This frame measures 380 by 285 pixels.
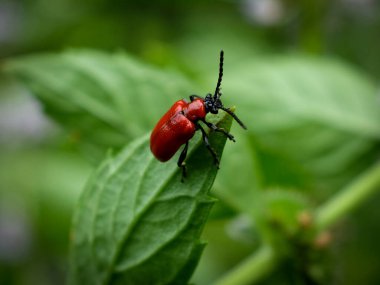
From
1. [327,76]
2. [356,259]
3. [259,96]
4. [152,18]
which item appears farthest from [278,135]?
[152,18]

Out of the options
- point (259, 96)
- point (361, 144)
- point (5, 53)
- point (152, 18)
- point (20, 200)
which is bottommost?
point (361, 144)

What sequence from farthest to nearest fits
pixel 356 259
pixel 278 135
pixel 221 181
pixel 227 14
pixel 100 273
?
pixel 227 14 < pixel 356 259 < pixel 278 135 < pixel 221 181 < pixel 100 273

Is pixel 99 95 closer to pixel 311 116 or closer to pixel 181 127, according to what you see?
pixel 181 127

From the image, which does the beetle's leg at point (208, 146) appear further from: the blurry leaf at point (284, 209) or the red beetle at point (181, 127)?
the blurry leaf at point (284, 209)

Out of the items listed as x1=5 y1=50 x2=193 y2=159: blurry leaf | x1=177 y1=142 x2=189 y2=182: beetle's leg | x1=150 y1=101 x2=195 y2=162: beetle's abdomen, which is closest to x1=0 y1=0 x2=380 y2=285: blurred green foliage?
x1=5 y1=50 x2=193 y2=159: blurry leaf

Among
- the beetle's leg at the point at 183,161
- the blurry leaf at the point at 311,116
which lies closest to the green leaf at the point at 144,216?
the beetle's leg at the point at 183,161

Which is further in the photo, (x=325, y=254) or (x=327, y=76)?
(x=327, y=76)

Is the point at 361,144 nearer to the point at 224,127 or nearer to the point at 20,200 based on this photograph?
the point at 224,127
